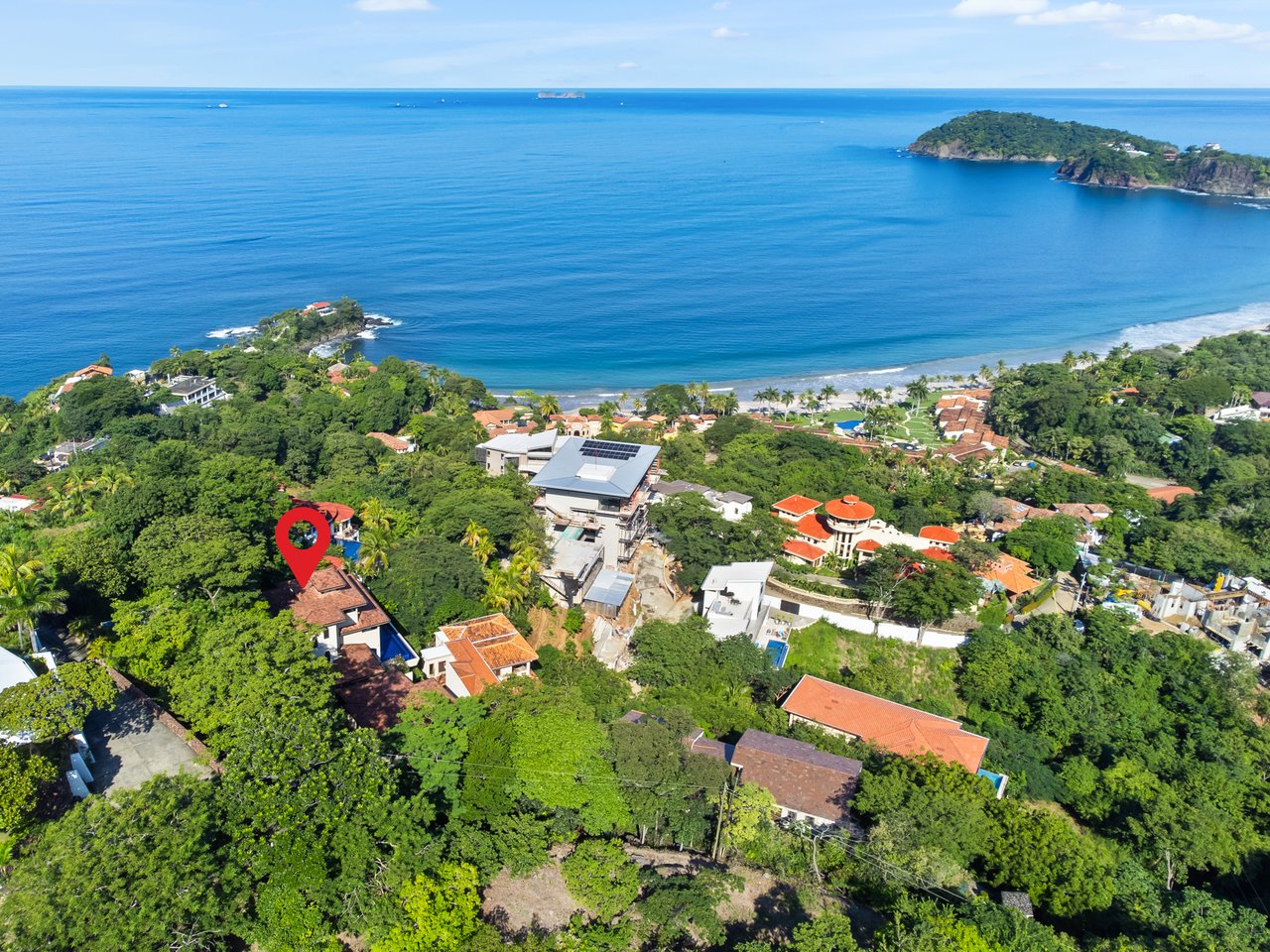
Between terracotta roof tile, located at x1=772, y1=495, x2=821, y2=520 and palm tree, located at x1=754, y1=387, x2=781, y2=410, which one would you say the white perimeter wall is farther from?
palm tree, located at x1=754, y1=387, x2=781, y2=410

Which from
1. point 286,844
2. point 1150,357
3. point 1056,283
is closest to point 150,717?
point 286,844

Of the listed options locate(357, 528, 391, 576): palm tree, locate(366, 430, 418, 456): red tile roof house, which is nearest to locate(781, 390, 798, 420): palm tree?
locate(366, 430, 418, 456): red tile roof house

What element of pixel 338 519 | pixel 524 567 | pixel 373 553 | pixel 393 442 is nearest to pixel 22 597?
pixel 373 553

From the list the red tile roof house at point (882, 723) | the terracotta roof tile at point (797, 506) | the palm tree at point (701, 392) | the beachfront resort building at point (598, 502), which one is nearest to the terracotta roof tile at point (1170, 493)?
the terracotta roof tile at point (797, 506)

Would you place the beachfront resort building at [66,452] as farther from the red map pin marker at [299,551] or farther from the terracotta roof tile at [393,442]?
the red map pin marker at [299,551]

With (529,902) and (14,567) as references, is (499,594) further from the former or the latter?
(14,567)

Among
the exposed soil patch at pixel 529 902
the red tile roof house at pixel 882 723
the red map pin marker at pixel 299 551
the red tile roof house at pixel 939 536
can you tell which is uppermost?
the red map pin marker at pixel 299 551

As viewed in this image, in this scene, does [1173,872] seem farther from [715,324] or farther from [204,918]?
[715,324]

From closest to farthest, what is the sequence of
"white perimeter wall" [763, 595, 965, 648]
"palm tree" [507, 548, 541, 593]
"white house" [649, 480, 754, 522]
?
"palm tree" [507, 548, 541, 593] → "white perimeter wall" [763, 595, 965, 648] → "white house" [649, 480, 754, 522]
